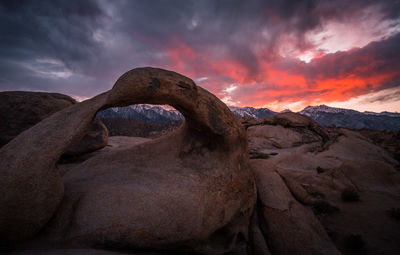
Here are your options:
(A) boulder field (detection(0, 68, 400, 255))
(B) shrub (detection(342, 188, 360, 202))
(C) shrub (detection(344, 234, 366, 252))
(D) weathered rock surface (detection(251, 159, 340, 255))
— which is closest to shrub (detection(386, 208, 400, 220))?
(A) boulder field (detection(0, 68, 400, 255))

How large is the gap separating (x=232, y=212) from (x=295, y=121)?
22.0 metres

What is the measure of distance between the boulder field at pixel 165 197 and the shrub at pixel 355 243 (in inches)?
1.1

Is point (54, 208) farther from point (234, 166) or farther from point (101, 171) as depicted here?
point (234, 166)

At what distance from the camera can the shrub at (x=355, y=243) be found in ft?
15.8

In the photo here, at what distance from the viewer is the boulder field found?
271cm

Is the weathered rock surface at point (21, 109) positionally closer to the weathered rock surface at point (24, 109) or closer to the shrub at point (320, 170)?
the weathered rock surface at point (24, 109)

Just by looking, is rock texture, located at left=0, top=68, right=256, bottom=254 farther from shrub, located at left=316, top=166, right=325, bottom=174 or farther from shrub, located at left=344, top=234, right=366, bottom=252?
shrub, located at left=316, top=166, right=325, bottom=174

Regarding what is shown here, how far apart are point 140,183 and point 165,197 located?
0.71 m

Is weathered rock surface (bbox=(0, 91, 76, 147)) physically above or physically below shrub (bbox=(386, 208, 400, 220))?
above

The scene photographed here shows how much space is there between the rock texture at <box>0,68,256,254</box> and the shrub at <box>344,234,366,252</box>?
315 centimetres

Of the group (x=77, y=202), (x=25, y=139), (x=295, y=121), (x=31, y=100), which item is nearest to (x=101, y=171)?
(x=77, y=202)

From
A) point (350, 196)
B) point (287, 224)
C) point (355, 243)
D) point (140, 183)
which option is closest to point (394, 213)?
point (350, 196)

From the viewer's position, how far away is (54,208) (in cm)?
295

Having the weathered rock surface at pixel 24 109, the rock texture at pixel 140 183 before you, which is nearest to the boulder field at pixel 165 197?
the rock texture at pixel 140 183
